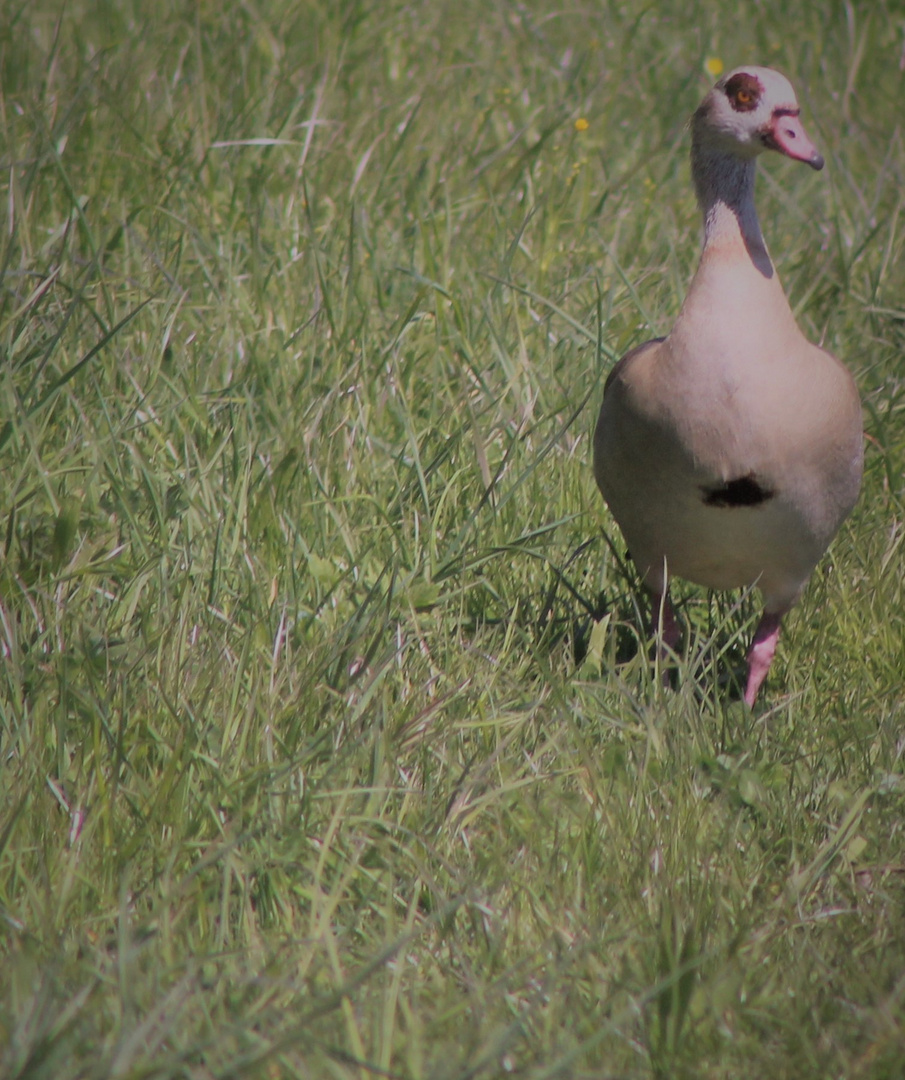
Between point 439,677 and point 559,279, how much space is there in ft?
7.19

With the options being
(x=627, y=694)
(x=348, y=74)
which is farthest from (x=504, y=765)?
(x=348, y=74)

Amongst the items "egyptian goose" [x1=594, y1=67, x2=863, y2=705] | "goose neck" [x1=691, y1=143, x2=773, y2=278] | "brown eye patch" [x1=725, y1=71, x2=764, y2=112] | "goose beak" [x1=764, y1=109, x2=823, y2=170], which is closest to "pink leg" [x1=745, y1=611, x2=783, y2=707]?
"egyptian goose" [x1=594, y1=67, x2=863, y2=705]

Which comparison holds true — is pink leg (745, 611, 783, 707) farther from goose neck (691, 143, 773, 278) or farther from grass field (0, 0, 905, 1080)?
goose neck (691, 143, 773, 278)

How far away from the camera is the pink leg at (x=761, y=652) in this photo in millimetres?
3795

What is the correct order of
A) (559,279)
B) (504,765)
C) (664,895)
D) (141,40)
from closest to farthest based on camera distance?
(664,895) → (504,765) → (559,279) → (141,40)

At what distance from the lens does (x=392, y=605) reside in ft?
11.6

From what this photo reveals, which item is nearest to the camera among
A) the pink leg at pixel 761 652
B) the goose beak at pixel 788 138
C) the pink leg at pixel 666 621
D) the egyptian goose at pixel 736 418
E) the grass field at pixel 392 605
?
the grass field at pixel 392 605

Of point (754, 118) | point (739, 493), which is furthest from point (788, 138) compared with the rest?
point (739, 493)

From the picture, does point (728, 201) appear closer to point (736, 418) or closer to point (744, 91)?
point (744, 91)

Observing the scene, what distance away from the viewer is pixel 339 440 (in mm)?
4098

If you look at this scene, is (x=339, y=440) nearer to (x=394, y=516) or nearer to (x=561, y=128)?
(x=394, y=516)

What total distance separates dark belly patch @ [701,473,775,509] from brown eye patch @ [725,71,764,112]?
0.95m

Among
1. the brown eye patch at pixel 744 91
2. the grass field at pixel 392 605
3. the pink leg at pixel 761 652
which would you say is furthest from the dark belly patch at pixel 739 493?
the brown eye patch at pixel 744 91

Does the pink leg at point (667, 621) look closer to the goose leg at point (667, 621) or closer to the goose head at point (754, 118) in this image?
the goose leg at point (667, 621)
